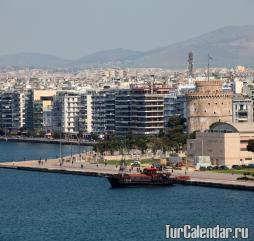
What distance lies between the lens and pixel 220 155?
74.8m

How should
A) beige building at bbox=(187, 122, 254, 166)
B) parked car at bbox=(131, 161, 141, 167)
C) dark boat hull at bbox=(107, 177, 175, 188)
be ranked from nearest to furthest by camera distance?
dark boat hull at bbox=(107, 177, 175, 188) → beige building at bbox=(187, 122, 254, 166) → parked car at bbox=(131, 161, 141, 167)

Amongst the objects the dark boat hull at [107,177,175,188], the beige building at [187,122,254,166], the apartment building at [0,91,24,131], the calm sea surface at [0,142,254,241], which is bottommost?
the calm sea surface at [0,142,254,241]

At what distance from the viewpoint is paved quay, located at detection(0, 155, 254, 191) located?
64.1 meters

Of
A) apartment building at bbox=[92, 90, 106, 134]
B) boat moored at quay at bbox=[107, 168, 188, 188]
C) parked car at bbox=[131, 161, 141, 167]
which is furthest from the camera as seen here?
apartment building at bbox=[92, 90, 106, 134]

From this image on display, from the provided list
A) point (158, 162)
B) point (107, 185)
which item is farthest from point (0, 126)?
point (107, 185)

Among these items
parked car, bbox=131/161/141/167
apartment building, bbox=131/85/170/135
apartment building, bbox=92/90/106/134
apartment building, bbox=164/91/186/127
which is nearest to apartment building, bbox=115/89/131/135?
apartment building, bbox=131/85/170/135

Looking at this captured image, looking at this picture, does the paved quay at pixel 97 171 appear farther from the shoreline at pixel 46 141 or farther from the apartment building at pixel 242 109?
the shoreline at pixel 46 141

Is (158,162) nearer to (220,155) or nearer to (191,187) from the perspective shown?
(220,155)

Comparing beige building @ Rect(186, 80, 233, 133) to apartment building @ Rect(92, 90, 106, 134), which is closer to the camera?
beige building @ Rect(186, 80, 233, 133)

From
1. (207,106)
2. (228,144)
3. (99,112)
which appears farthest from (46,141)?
(228,144)

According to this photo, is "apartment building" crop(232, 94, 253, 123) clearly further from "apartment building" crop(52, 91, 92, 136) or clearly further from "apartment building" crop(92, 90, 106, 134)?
"apartment building" crop(52, 91, 92, 136)

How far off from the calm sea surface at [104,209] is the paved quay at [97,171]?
0.87 m

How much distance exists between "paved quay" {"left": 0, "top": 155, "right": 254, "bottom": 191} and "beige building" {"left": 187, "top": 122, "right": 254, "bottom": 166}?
1987 mm

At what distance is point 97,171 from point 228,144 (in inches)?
285
